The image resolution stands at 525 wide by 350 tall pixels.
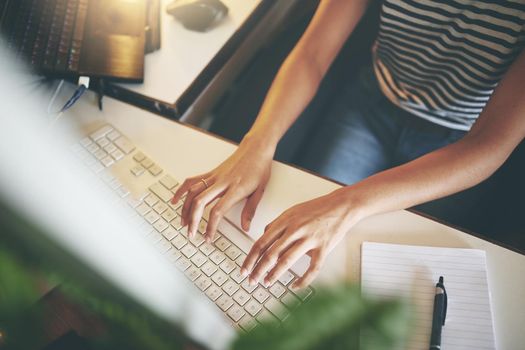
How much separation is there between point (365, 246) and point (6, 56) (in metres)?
0.78

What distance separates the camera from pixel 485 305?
0.58m

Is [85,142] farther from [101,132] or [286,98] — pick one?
[286,98]

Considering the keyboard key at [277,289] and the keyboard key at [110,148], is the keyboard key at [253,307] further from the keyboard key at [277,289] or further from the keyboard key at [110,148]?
the keyboard key at [110,148]

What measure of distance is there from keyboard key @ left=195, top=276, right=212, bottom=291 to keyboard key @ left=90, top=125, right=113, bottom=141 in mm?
358

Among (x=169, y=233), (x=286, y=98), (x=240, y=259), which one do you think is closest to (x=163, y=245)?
(x=169, y=233)

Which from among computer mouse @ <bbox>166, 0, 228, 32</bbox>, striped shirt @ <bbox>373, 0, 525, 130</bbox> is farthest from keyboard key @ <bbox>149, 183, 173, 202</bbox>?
striped shirt @ <bbox>373, 0, 525, 130</bbox>

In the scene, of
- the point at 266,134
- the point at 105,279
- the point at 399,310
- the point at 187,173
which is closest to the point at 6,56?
the point at 187,173

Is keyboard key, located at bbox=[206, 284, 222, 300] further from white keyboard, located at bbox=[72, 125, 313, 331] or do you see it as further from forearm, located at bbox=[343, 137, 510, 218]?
forearm, located at bbox=[343, 137, 510, 218]

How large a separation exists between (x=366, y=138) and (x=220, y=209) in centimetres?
49

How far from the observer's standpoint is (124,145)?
766 millimetres

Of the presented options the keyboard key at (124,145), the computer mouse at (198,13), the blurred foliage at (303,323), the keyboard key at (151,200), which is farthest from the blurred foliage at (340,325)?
the computer mouse at (198,13)

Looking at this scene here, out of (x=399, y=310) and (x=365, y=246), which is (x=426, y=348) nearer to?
(x=365, y=246)

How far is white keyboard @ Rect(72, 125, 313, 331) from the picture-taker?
1.92 ft

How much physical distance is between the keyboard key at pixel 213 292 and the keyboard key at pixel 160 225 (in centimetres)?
13
